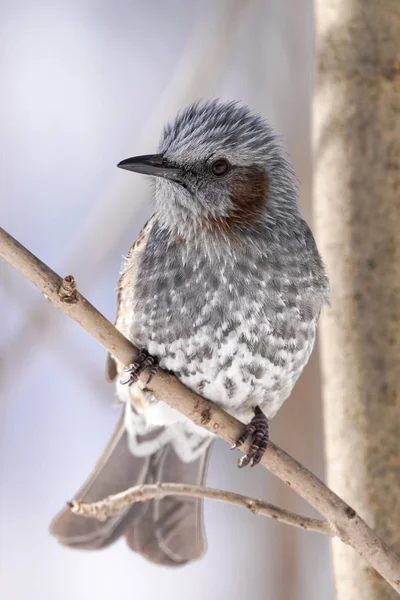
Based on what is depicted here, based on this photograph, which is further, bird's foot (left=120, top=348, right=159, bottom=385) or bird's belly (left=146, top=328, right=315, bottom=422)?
bird's belly (left=146, top=328, right=315, bottom=422)

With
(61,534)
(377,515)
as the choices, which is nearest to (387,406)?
(377,515)

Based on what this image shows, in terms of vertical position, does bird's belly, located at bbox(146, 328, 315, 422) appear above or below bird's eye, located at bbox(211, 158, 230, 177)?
below

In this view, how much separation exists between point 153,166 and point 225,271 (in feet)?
1.63

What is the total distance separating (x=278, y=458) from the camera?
2732mm

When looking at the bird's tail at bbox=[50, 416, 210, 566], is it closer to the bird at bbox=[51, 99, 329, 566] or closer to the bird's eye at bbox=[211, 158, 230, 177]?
the bird at bbox=[51, 99, 329, 566]

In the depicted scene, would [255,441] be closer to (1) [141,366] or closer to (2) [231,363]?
(2) [231,363]

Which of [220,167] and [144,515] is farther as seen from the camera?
[144,515]

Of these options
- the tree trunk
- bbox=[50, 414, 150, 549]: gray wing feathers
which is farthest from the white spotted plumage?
bbox=[50, 414, 150, 549]: gray wing feathers

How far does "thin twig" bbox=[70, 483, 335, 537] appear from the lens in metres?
2.62

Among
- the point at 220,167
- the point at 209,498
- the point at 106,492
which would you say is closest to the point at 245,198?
the point at 220,167

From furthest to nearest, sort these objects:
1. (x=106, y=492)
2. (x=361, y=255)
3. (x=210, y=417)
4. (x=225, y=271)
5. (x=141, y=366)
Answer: (x=106, y=492)
(x=225, y=271)
(x=361, y=255)
(x=141, y=366)
(x=210, y=417)

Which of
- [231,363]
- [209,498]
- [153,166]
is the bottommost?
[209,498]

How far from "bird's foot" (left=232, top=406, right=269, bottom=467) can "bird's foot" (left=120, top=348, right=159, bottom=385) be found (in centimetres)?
40

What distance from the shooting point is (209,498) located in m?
2.72
